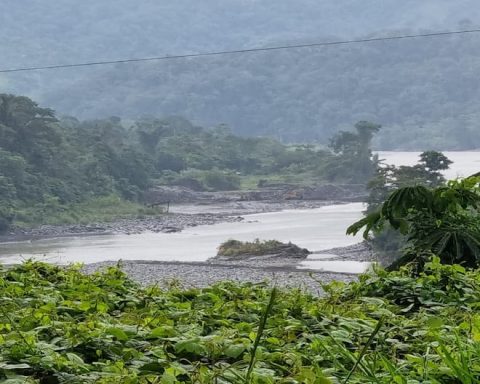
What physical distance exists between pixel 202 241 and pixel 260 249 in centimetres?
376

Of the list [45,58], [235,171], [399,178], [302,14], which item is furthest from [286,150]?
[302,14]

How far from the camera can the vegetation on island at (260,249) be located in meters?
23.8

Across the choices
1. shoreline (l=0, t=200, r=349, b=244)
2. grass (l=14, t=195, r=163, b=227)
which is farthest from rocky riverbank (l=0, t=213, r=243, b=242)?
grass (l=14, t=195, r=163, b=227)

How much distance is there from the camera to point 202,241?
1085 inches

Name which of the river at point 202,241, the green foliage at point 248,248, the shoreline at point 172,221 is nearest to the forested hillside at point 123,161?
the shoreline at point 172,221

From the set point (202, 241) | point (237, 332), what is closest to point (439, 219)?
point (237, 332)

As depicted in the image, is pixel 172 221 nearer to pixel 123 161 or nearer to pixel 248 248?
pixel 123 161

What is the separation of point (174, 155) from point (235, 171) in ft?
11.6

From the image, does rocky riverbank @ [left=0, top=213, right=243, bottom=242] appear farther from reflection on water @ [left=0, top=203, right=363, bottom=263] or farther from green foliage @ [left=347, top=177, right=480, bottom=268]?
green foliage @ [left=347, top=177, right=480, bottom=268]

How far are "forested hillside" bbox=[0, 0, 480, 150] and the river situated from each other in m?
28.2

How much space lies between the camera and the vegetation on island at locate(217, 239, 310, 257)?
78.2ft

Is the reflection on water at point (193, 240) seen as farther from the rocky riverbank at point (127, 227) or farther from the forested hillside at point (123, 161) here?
the forested hillside at point (123, 161)

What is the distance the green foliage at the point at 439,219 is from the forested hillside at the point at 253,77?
5625 cm

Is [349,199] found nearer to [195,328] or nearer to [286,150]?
[286,150]
